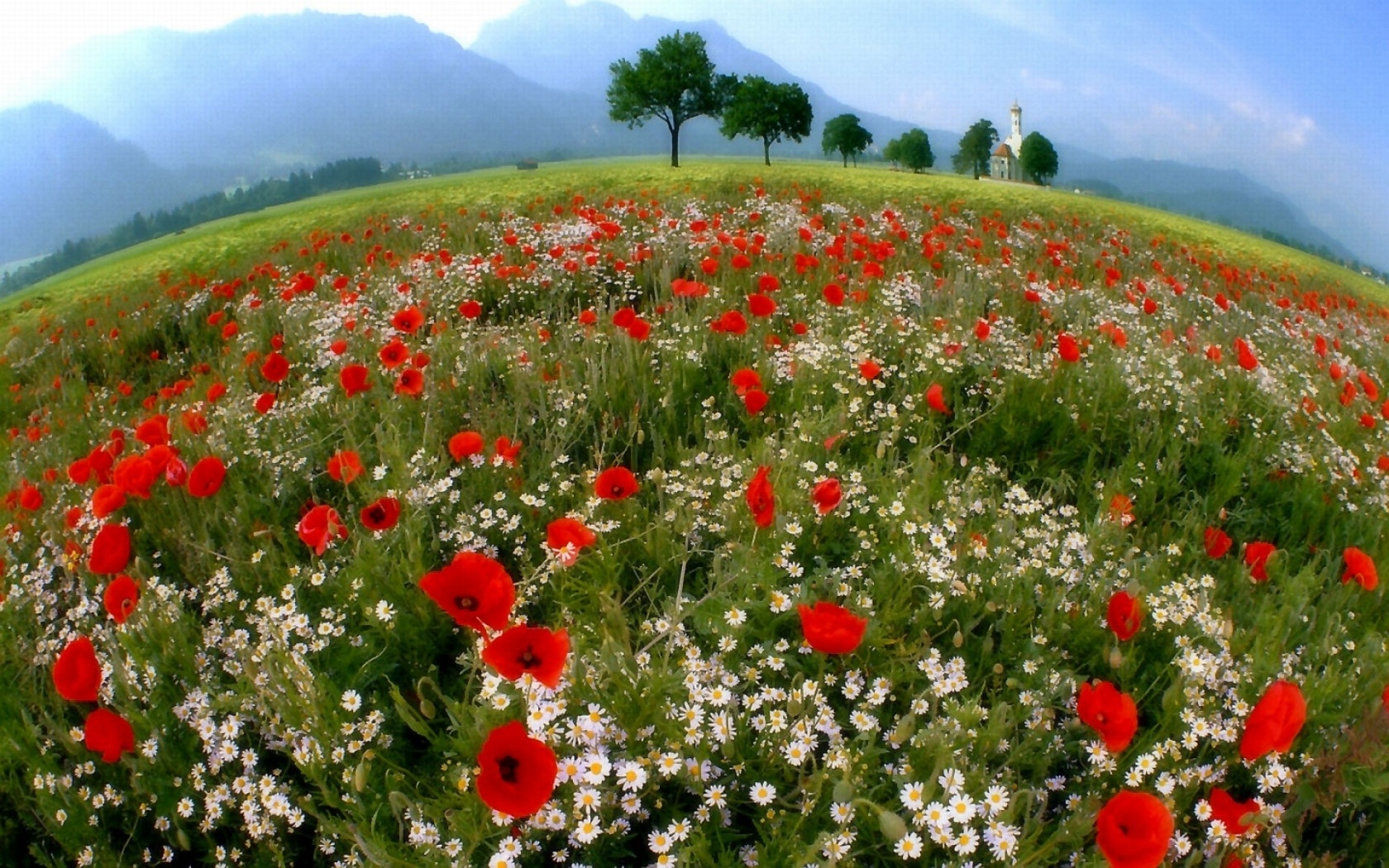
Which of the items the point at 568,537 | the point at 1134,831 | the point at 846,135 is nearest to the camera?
the point at 1134,831

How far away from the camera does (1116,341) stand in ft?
14.2

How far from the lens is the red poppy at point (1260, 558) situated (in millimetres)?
2688

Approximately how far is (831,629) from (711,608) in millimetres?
598

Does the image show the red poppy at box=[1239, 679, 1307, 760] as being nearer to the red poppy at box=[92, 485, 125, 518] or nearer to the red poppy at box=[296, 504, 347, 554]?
the red poppy at box=[296, 504, 347, 554]

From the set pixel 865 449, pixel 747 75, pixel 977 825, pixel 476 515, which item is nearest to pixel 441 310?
pixel 476 515

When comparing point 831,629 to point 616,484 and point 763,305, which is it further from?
point 763,305

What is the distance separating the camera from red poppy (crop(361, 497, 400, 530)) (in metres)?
2.33

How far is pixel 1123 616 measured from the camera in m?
2.08

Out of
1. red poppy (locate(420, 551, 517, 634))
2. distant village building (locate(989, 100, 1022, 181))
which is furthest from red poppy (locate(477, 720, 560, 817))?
distant village building (locate(989, 100, 1022, 181))

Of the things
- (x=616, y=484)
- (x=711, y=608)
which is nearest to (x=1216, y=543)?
(x=711, y=608)

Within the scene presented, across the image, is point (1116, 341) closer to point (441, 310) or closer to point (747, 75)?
point (441, 310)

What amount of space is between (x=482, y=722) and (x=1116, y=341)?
4.07m

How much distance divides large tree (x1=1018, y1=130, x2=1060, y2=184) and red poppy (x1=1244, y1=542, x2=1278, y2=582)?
6248cm

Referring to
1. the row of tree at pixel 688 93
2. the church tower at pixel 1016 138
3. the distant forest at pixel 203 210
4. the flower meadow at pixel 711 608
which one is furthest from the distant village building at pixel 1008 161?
the flower meadow at pixel 711 608
